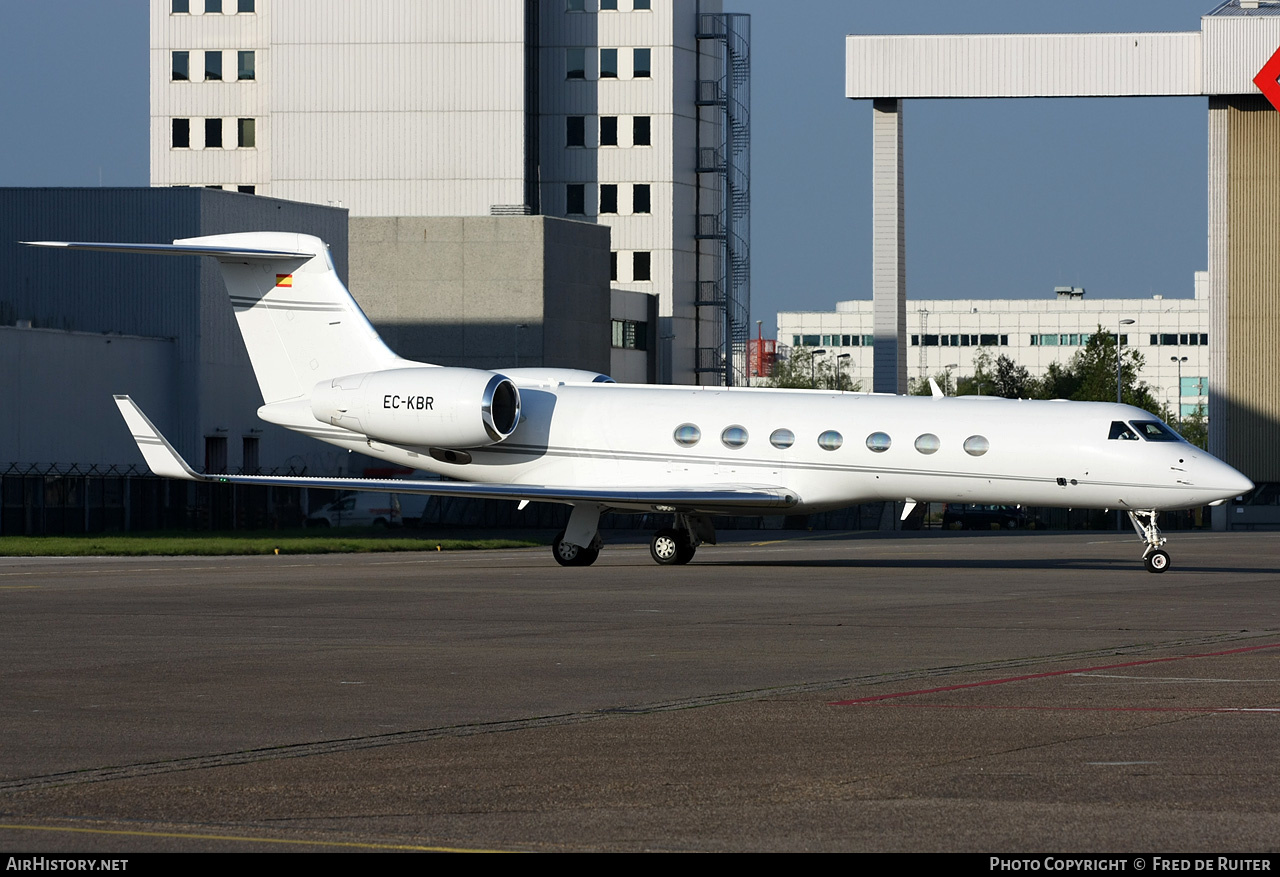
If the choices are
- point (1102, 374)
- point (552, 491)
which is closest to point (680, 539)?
point (552, 491)

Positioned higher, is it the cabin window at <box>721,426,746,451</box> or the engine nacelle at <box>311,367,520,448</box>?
the engine nacelle at <box>311,367,520,448</box>

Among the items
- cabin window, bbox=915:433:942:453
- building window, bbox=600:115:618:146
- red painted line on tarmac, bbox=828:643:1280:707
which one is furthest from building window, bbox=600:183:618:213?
red painted line on tarmac, bbox=828:643:1280:707

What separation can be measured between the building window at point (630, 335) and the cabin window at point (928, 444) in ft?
173

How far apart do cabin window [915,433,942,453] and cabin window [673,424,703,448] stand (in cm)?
368

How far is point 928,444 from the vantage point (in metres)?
28.0

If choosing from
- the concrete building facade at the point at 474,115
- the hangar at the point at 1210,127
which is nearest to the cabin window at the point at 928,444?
the hangar at the point at 1210,127

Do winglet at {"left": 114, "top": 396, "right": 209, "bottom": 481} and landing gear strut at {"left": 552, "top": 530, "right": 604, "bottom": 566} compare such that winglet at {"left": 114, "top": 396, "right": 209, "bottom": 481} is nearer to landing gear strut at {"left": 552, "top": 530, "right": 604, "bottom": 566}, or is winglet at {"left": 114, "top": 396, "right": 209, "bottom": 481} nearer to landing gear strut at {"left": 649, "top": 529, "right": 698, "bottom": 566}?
landing gear strut at {"left": 552, "top": 530, "right": 604, "bottom": 566}

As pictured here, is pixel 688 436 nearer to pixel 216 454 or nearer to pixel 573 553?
pixel 573 553

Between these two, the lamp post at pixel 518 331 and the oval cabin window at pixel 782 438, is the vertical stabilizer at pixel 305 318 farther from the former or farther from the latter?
the lamp post at pixel 518 331

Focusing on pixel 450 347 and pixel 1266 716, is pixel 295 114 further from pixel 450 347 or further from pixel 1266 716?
pixel 1266 716

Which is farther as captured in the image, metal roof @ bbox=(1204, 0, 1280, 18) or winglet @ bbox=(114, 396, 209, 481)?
metal roof @ bbox=(1204, 0, 1280, 18)

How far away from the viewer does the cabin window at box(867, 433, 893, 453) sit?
92.5 feet

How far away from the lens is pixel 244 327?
103 feet

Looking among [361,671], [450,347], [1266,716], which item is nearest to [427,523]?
[450,347]
